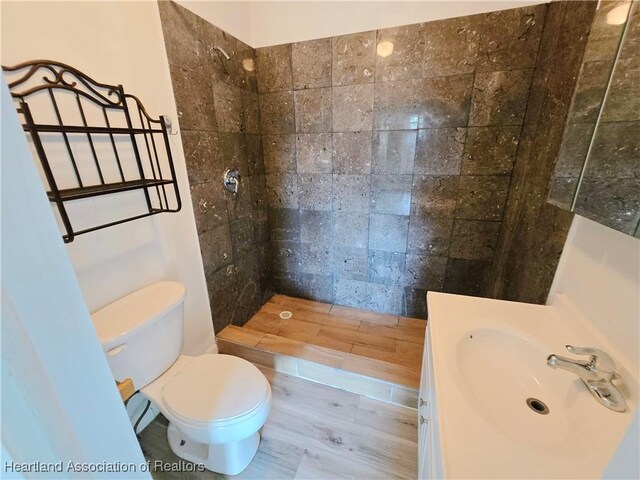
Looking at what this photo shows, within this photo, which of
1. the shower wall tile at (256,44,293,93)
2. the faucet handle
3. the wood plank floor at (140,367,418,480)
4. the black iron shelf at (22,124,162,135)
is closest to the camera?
the faucet handle

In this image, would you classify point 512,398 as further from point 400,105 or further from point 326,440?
point 400,105

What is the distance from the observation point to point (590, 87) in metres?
0.87

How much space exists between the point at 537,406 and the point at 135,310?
1.46 metres

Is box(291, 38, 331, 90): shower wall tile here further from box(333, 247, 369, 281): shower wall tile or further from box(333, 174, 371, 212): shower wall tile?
box(333, 247, 369, 281): shower wall tile

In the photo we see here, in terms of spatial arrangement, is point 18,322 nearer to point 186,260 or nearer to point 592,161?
point 186,260

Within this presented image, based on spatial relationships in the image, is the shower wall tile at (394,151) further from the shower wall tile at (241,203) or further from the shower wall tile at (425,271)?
the shower wall tile at (241,203)

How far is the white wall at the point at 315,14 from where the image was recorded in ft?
4.69

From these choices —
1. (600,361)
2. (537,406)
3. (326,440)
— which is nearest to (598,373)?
(600,361)

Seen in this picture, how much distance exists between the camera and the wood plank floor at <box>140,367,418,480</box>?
1.21 metres

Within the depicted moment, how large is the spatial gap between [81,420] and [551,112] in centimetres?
186

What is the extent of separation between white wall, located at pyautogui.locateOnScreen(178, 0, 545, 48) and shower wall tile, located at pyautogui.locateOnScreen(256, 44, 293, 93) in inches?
2.0

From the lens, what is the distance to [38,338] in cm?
35

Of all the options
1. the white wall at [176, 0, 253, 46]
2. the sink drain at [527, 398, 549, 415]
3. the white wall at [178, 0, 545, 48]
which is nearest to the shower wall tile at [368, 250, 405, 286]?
the sink drain at [527, 398, 549, 415]

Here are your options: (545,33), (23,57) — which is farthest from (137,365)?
A: (545,33)
